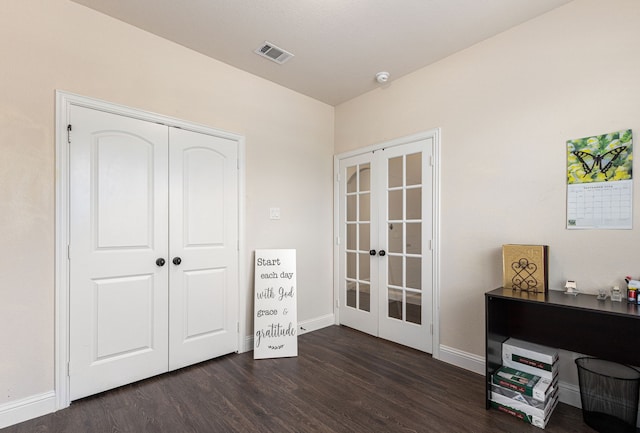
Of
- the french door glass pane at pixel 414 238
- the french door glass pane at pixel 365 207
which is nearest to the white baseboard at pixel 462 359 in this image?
the french door glass pane at pixel 414 238

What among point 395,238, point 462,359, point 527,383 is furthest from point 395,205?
point 527,383

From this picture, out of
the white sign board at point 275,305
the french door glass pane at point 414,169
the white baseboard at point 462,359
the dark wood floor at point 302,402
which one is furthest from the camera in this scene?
the french door glass pane at point 414,169

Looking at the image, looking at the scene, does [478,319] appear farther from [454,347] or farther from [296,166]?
[296,166]

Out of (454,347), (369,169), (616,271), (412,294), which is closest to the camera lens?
(616,271)

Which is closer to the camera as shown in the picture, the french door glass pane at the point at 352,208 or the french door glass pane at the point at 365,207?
the french door glass pane at the point at 365,207

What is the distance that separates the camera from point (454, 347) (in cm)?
277

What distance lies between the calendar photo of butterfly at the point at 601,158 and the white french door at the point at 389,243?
110 centimetres

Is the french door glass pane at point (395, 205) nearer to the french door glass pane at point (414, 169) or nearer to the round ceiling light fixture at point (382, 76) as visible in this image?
the french door glass pane at point (414, 169)

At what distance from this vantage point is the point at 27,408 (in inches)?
77.8

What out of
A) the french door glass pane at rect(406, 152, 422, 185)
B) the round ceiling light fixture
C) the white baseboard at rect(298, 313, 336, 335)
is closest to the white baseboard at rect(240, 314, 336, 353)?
the white baseboard at rect(298, 313, 336, 335)

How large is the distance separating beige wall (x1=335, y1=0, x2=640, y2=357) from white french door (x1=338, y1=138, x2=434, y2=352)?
20 centimetres

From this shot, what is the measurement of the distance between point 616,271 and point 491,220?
83 cm

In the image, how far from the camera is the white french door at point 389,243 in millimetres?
3021

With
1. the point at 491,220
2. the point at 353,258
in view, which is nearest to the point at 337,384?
the point at 353,258
